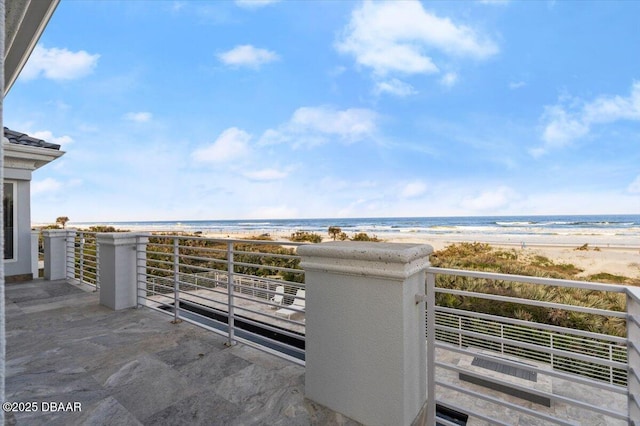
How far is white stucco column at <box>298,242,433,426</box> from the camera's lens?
5.84ft

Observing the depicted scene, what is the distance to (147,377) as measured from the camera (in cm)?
252

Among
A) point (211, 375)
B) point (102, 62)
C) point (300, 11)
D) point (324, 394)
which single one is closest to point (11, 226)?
point (211, 375)

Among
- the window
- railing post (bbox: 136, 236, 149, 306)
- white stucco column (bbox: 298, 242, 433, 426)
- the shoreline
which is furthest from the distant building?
white stucco column (bbox: 298, 242, 433, 426)

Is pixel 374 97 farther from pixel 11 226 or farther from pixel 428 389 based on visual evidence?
pixel 428 389

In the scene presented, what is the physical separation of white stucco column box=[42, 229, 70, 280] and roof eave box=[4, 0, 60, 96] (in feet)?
15.2

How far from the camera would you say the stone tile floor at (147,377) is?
6.77 ft

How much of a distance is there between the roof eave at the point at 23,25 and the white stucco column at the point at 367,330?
2692 mm

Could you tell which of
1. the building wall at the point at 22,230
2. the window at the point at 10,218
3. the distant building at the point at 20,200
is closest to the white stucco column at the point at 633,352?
the distant building at the point at 20,200

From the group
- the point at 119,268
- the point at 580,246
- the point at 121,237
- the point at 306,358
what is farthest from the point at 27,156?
the point at 580,246

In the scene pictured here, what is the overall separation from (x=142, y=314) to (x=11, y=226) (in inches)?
198

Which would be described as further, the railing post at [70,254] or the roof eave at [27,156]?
the railing post at [70,254]

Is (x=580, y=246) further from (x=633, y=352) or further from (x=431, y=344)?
(x=431, y=344)

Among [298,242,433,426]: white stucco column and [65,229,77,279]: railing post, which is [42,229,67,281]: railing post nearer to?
[65,229,77,279]: railing post

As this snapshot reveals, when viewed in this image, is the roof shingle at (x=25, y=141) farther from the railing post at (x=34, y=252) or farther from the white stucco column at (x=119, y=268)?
the white stucco column at (x=119, y=268)
